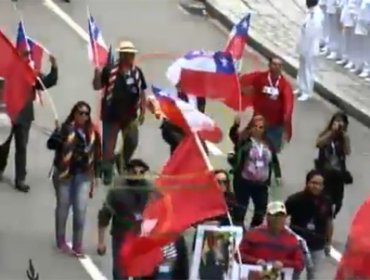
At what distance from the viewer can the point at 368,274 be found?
13750 mm

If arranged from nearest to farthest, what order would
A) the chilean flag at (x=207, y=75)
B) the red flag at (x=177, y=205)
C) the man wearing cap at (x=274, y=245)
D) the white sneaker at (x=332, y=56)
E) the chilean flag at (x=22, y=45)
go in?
the red flag at (x=177, y=205) < the man wearing cap at (x=274, y=245) < the chilean flag at (x=207, y=75) < the chilean flag at (x=22, y=45) < the white sneaker at (x=332, y=56)

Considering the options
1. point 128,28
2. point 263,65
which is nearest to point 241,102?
point 263,65

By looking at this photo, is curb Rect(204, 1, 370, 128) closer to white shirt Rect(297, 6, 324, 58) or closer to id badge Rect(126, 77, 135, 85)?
white shirt Rect(297, 6, 324, 58)

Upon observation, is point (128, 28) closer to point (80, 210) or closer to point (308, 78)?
point (308, 78)

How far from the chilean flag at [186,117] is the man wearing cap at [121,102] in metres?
2.54

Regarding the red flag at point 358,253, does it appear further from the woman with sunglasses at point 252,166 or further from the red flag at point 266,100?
the red flag at point 266,100

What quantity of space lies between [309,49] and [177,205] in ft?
39.7

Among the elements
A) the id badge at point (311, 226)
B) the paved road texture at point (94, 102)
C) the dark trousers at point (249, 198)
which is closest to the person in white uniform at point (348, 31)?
the paved road texture at point (94, 102)

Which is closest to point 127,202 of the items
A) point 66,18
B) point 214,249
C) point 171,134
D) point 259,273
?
point 214,249

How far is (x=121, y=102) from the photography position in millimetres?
19562

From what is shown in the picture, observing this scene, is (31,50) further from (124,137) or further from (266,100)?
(266,100)

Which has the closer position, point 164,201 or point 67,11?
point 164,201

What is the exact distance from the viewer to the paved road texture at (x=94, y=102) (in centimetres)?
1789

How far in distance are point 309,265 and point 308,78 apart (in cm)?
1050
